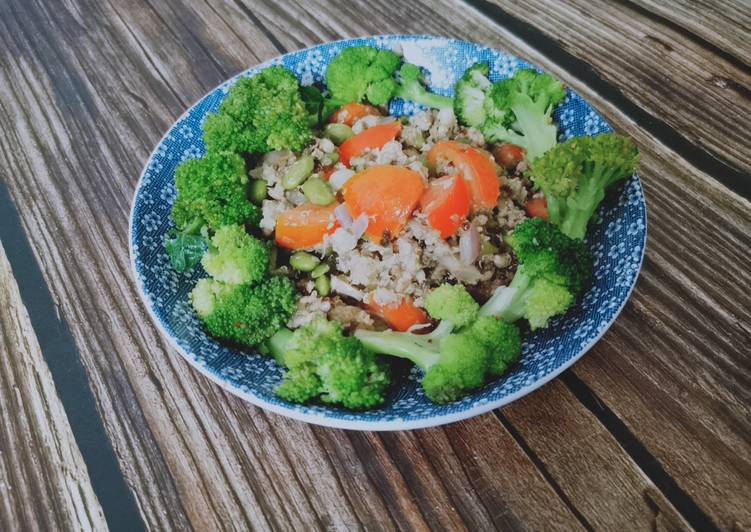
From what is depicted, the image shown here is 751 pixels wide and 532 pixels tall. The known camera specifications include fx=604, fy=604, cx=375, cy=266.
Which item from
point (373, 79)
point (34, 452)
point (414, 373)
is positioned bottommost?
point (34, 452)

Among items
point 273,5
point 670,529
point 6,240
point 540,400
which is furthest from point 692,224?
point 6,240

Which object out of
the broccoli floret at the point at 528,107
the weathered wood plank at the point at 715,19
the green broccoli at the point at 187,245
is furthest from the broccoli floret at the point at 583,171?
the weathered wood plank at the point at 715,19

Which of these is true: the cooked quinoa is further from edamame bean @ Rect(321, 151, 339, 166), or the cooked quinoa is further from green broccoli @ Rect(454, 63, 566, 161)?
green broccoli @ Rect(454, 63, 566, 161)

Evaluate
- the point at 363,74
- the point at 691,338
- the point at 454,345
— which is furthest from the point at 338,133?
the point at 691,338

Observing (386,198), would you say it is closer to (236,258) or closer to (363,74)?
(236,258)

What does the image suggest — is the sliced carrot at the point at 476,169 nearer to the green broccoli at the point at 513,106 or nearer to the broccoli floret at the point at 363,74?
the green broccoli at the point at 513,106

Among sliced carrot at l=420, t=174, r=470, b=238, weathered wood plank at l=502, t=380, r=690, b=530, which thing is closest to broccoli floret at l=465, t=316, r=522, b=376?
weathered wood plank at l=502, t=380, r=690, b=530
